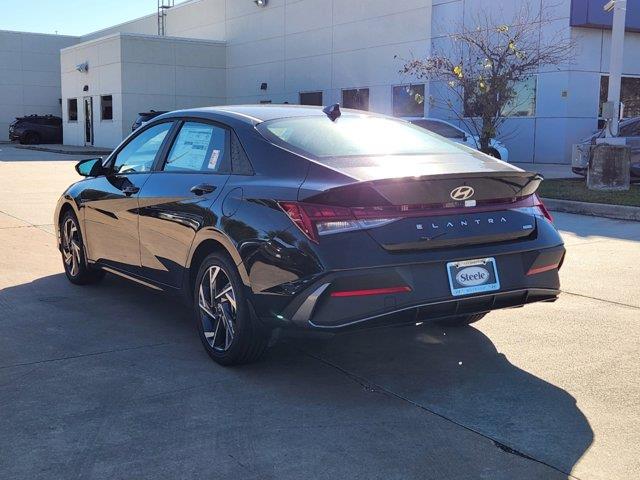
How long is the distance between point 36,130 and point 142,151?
4020cm

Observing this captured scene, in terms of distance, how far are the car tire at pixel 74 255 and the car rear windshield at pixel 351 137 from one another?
8.77ft

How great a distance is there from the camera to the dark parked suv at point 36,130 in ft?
137

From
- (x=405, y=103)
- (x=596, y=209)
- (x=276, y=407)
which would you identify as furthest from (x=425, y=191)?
(x=405, y=103)

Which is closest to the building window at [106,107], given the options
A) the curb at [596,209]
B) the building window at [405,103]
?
the building window at [405,103]

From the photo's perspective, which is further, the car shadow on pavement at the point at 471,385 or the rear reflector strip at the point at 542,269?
the rear reflector strip at the point at 542,269

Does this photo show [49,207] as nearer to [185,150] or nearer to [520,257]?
[185,150]

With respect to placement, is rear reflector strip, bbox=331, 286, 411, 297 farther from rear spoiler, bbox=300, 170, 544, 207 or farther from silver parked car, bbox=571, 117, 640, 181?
silver parked car, bbox=571, 117, 640, 181

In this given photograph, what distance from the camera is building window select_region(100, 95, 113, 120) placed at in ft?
118

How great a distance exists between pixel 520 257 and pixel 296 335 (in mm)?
1398

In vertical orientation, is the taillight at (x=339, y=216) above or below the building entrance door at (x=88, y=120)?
below

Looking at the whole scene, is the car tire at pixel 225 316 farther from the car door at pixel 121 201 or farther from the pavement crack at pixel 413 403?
the car door at pixel 121 201

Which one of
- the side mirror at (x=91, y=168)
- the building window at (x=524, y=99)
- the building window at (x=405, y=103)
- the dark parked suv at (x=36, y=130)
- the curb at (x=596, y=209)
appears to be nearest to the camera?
the side mirror at (x=91, y=168)

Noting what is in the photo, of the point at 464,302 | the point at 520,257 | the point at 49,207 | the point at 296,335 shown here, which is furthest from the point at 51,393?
the point at 49,207

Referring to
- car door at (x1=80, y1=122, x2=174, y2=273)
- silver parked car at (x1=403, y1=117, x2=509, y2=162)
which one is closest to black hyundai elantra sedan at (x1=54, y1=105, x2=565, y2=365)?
car door at (x1=80, y1=122, x2=174, y2=273)
